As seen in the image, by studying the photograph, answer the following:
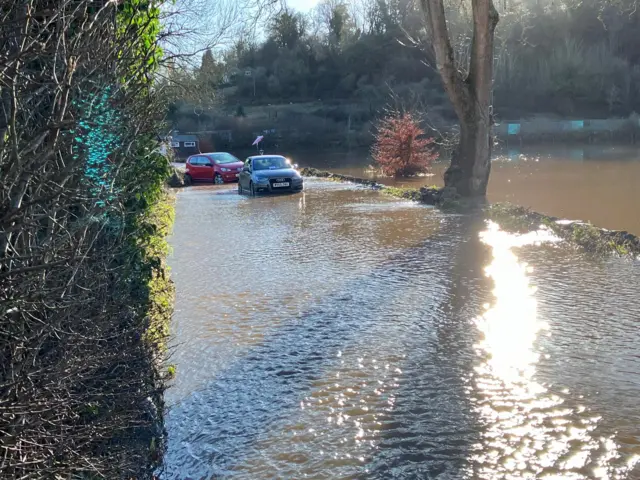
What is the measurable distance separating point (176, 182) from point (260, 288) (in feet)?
76.7

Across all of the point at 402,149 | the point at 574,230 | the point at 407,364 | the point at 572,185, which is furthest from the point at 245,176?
the point at 407,364

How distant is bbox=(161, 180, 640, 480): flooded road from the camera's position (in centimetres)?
473

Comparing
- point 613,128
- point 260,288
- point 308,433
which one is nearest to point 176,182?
point 260,288

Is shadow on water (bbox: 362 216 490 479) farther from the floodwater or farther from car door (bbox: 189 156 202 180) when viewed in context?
car door (bbox: 189 156 202 180)

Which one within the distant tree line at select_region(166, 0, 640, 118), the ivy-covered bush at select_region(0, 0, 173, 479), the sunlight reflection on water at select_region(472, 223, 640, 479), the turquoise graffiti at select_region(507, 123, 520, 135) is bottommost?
the sunlight reflection on water at select_region(472, 223, 640, 479)

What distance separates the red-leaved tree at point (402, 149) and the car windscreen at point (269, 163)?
7.03 meters

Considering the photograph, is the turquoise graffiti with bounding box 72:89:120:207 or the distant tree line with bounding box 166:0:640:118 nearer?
the turquoise graffiti with bounding box 72:89:120:207

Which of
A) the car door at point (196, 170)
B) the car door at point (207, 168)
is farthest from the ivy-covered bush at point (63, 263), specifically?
the car door at point (196, 170)

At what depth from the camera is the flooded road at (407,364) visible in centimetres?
473

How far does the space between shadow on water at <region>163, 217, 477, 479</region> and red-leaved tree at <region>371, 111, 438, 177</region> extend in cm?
2122

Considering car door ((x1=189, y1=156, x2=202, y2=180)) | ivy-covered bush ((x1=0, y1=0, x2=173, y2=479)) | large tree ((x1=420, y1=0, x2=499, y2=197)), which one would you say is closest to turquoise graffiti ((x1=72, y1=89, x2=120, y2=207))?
ivy-covered bush ((x1=0, y1=0, x2=173, y2=479))

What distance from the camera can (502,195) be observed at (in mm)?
22766

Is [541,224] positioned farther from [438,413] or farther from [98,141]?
[98,141]

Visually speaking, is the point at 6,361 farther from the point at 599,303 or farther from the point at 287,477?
the point at 599,303
